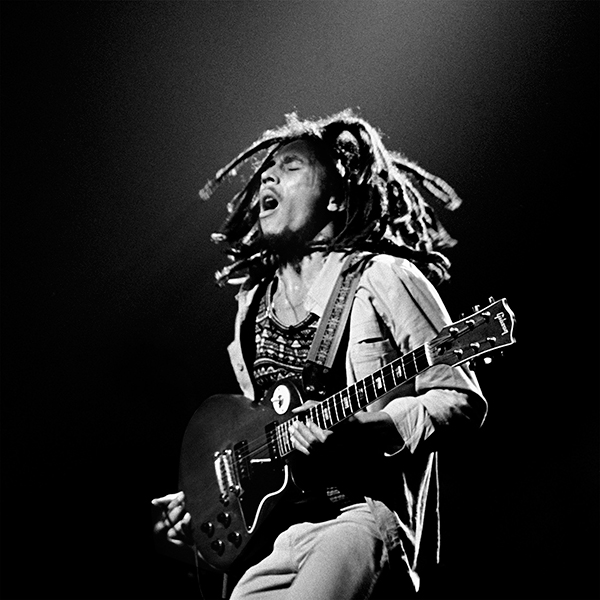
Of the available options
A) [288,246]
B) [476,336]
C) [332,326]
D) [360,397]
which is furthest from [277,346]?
[476,336]

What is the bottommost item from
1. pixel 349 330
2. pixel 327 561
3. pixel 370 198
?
pixel 327 561

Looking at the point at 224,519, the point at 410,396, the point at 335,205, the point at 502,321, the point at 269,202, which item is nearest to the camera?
the point at 502,321

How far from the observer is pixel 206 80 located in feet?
8.15

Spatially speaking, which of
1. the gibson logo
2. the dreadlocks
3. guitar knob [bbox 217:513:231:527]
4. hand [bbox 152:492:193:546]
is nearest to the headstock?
the gibson logo

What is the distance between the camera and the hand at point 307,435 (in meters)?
1.77

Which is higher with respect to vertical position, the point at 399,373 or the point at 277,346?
the point at 277,346

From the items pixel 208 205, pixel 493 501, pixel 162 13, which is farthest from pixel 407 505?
pixel 162 13

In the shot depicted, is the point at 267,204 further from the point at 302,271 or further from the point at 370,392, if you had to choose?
the point at 370,392

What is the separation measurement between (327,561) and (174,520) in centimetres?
58

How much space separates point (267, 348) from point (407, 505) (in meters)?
0.53

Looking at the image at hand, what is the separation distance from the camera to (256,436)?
1.97 m

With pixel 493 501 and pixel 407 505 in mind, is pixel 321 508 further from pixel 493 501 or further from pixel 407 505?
pixel 493 501

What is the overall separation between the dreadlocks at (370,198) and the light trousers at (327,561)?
60cm

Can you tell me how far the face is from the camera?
2135 millimetres
